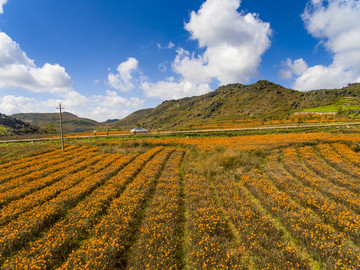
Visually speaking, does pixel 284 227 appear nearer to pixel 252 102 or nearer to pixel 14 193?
pixel 14 193

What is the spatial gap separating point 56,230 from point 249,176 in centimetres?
1300

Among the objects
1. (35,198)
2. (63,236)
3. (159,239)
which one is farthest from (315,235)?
(35,198)

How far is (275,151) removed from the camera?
18609 mm

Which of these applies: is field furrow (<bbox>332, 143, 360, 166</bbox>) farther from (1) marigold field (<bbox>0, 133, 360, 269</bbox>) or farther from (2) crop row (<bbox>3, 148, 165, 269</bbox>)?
(2) crop row (<bbox>3, 148, 165, 269</bbox>)

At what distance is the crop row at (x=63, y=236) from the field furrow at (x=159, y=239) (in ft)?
9.25

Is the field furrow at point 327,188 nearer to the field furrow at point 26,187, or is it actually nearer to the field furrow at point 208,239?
the field furrow at point 208,239

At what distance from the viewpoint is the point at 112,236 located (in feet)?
19.8

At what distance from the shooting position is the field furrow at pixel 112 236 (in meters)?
4.97

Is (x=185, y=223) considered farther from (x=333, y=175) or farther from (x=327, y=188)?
(x=333, y=175)

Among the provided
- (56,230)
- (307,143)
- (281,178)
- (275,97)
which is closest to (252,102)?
(275,97)

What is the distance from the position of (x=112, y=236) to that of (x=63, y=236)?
225 centimetres

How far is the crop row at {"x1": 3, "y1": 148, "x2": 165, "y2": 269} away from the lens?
5089 millimetres

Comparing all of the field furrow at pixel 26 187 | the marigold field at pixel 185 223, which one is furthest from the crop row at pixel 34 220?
the field furrow at pixel 26 187

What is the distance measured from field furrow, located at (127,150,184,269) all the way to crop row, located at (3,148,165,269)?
111 inches
